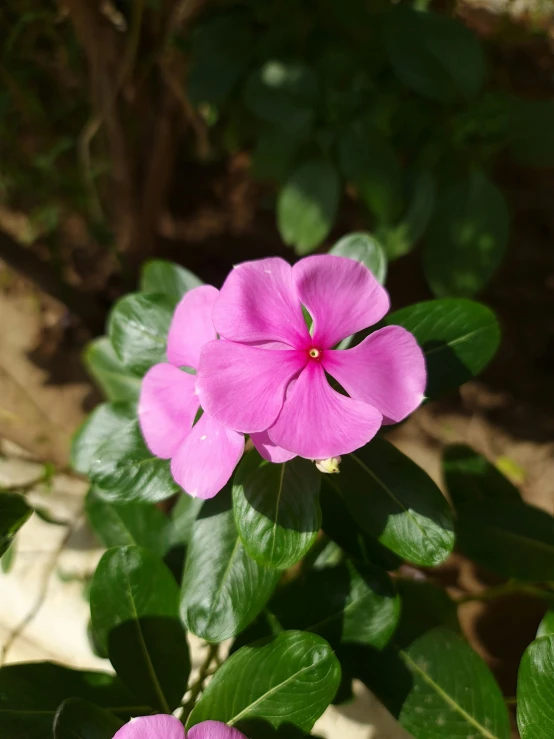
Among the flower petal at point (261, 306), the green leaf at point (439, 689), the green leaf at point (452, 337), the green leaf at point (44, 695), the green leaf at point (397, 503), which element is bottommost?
the green leaf at point (44, 695)

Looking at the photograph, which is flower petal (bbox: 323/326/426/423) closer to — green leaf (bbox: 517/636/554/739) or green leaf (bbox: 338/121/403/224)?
green leaf (bbox: 517/636/554/739)

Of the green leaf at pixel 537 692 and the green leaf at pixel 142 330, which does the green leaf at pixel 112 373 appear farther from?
the green leaf at pixel 537 692

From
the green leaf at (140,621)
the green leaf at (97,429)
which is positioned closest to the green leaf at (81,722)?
the green leaf at (140,621)

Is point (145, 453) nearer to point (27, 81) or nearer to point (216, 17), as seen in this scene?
point (216, 17)

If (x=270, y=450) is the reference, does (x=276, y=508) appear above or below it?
below

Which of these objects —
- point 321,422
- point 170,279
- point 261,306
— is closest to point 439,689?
point 321,422

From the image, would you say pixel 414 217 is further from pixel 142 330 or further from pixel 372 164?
pixel 142 330

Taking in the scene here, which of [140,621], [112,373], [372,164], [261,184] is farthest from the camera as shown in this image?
[261,184]
